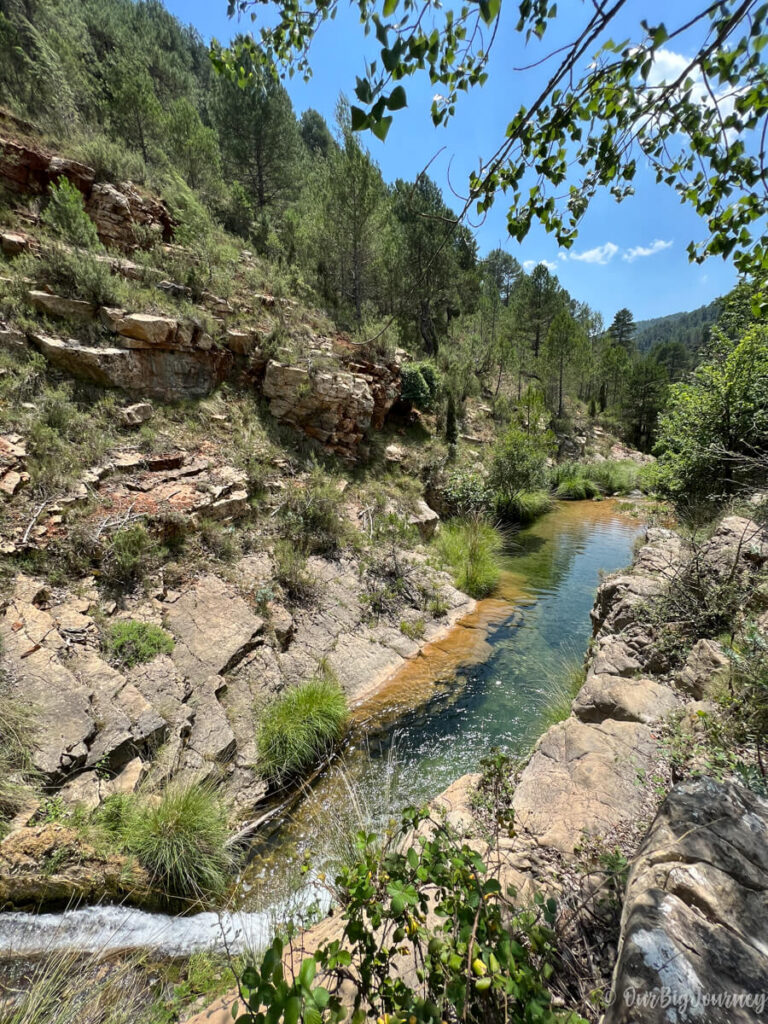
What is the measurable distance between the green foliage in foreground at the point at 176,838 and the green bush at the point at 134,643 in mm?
1501

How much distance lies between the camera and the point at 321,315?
12.3 meters

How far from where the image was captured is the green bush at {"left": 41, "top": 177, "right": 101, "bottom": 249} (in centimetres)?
732

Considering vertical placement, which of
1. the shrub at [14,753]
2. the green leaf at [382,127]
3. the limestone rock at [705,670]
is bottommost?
the limestone rock at [705,670]

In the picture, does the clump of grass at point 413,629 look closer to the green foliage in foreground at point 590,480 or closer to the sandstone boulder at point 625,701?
the sandstone boulder at point 625,701

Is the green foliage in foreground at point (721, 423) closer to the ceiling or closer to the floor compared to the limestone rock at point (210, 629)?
closer to the ceiling

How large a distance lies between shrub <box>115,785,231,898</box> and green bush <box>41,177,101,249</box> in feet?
31.9

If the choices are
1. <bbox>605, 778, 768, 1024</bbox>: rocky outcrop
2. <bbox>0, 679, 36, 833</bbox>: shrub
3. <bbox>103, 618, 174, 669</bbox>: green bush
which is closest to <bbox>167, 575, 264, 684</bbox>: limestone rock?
<bbox>103, 618, 174, 669</bbox>: green bush

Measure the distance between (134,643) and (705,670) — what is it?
5636 mm

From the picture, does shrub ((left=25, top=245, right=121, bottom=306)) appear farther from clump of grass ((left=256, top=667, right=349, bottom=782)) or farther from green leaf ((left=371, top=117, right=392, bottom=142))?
green leaf ((left=371, top=117, right=392, bottom=142))

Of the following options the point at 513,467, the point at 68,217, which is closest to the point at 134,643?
the point at 68,217

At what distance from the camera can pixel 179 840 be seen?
2.98 m

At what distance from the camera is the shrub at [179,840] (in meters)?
2.90

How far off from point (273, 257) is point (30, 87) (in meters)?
6.76

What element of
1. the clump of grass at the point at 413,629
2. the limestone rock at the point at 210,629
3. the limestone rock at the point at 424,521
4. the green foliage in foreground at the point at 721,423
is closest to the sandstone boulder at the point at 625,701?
the clump of grass at the point at 413,629
